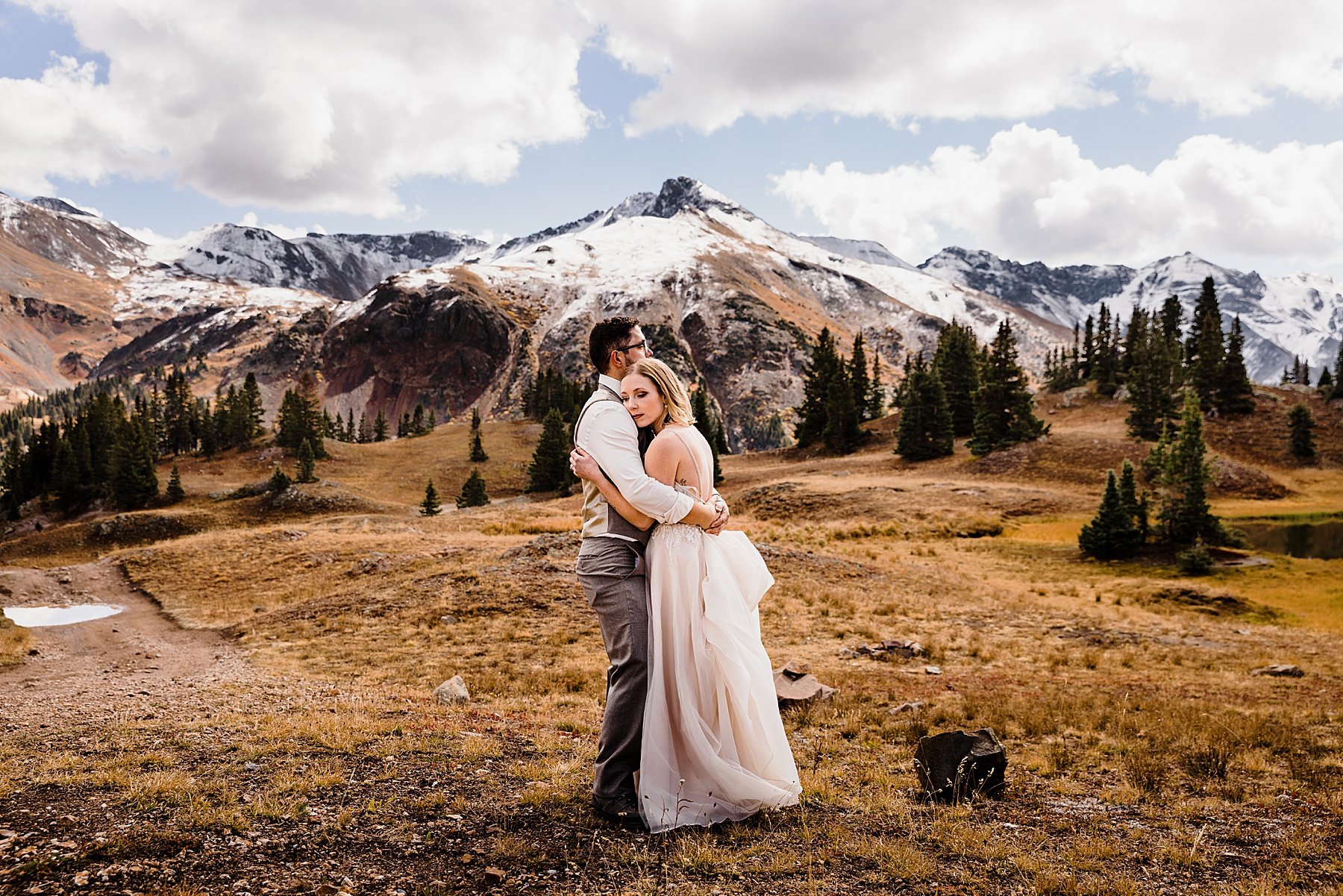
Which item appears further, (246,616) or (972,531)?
(972,531)

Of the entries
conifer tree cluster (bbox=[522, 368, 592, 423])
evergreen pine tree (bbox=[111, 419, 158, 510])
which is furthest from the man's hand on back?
conifer tree cluster (bbox=[522, 368, 592, 423])

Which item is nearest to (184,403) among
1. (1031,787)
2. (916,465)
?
(916,465)

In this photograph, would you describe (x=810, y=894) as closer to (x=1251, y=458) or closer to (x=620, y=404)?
(x=620, y=404)

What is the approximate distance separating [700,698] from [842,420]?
86083mm

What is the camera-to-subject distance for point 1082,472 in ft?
203

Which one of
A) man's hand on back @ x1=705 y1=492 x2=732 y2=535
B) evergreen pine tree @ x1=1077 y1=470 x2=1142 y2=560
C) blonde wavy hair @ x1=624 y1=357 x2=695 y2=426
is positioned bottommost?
evergreen pine tree @ x1=1077 y1=470 x2=1142 y2=560

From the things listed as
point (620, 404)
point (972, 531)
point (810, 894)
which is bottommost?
point (972, 531)

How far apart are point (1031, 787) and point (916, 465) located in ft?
225

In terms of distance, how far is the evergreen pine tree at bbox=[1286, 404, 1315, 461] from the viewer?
6906 cm

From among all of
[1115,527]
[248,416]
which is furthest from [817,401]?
[248,416]

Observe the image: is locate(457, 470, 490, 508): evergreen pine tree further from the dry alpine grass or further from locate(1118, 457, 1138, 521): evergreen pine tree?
locate(1118, 457, 1138, 521): evergreen pine tree

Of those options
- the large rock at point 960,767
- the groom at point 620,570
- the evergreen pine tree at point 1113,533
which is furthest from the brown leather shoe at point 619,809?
the evergreen pine tree at point 1113,533

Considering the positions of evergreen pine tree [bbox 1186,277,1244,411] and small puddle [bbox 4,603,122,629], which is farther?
evergreen pine tree [bbox 1186,277,1244,411]

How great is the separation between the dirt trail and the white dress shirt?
916cm
